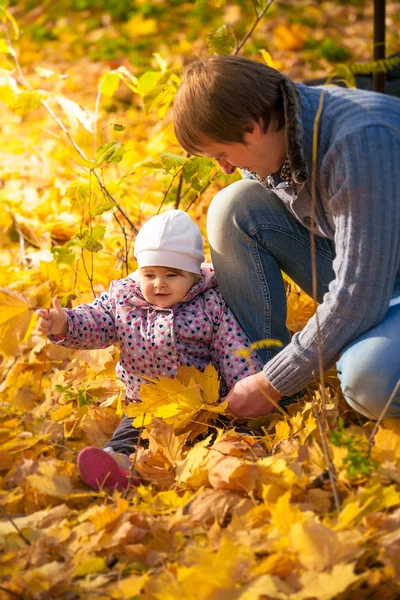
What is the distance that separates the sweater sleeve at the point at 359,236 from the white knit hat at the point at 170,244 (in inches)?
17.3

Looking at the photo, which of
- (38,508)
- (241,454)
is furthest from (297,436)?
(38,508)

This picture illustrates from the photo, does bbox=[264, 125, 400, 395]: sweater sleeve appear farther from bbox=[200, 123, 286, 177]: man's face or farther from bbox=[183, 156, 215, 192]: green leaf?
bbox=[183, 156, 215, 192]: green leaf

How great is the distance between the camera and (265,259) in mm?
2191

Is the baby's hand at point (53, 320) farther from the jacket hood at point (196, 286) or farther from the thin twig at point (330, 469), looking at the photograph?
the thin twig at point (330, 469)

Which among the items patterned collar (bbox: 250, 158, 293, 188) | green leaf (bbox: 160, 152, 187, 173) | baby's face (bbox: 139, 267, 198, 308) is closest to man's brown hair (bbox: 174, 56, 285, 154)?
patterned collar (bbox: 250, 158, 293, 188)

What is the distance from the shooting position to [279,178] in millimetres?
1968

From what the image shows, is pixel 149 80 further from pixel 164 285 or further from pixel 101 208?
pixel 164 285

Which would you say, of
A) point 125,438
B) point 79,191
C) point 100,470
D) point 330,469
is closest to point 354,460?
point 330,469

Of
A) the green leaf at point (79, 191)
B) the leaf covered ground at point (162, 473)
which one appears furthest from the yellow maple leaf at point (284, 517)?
the green leaf at point (79, 191)

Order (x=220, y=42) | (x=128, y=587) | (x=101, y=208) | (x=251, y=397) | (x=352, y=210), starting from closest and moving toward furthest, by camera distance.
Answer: (x=128, y=587) → (x=352, y=210) → (x=251, y=397) → (x=101, y=208) → (x=220, y=42)

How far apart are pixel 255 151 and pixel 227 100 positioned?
15 cm

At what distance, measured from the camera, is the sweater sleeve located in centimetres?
172

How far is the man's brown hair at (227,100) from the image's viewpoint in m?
→ 1.75

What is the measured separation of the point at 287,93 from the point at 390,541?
1.00m
